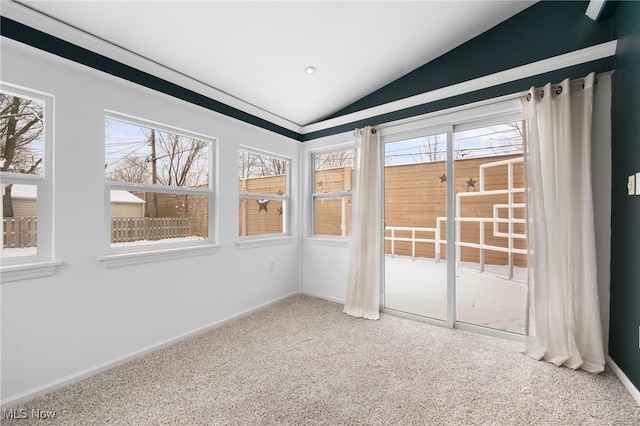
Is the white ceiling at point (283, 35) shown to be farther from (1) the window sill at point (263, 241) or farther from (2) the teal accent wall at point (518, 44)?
(1) the window sill at point (263, 241)

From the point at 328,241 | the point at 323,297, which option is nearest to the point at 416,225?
the point at 328,241

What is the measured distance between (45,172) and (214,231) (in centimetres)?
141

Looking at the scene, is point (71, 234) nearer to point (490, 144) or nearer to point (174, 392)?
point (174, 392)

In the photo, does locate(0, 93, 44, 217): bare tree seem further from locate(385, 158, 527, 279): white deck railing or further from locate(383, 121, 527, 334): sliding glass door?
locate(385, 158, 527, 279): white deck railing

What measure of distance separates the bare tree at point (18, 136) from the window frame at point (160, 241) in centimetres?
38

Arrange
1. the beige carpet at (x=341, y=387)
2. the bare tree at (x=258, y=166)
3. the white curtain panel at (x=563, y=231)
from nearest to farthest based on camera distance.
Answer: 1. the beige carpet at (x=341, y=387)
2. the white curtain panel at (x=563, y=231)
3. the bare tree at (x=258, y=166)

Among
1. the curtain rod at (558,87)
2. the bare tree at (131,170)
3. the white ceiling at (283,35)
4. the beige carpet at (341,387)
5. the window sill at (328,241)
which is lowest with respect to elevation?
the beige carpet at (341,387)

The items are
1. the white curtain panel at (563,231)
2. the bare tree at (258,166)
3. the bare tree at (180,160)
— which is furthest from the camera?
the bare tree at (258,166)

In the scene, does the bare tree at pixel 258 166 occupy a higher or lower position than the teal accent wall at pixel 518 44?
lower

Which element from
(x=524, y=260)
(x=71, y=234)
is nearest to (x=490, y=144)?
(x=524, y=260)

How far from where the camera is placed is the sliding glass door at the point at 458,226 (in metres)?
2.69

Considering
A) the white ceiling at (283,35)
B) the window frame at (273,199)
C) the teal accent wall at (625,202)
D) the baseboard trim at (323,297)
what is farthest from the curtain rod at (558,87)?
the baseboard trim at (323,297)

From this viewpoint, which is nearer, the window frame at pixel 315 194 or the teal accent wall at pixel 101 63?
the teal accent wall at pixel 101 63

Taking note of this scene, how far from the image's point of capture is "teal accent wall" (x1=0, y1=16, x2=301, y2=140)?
5.73 feet
